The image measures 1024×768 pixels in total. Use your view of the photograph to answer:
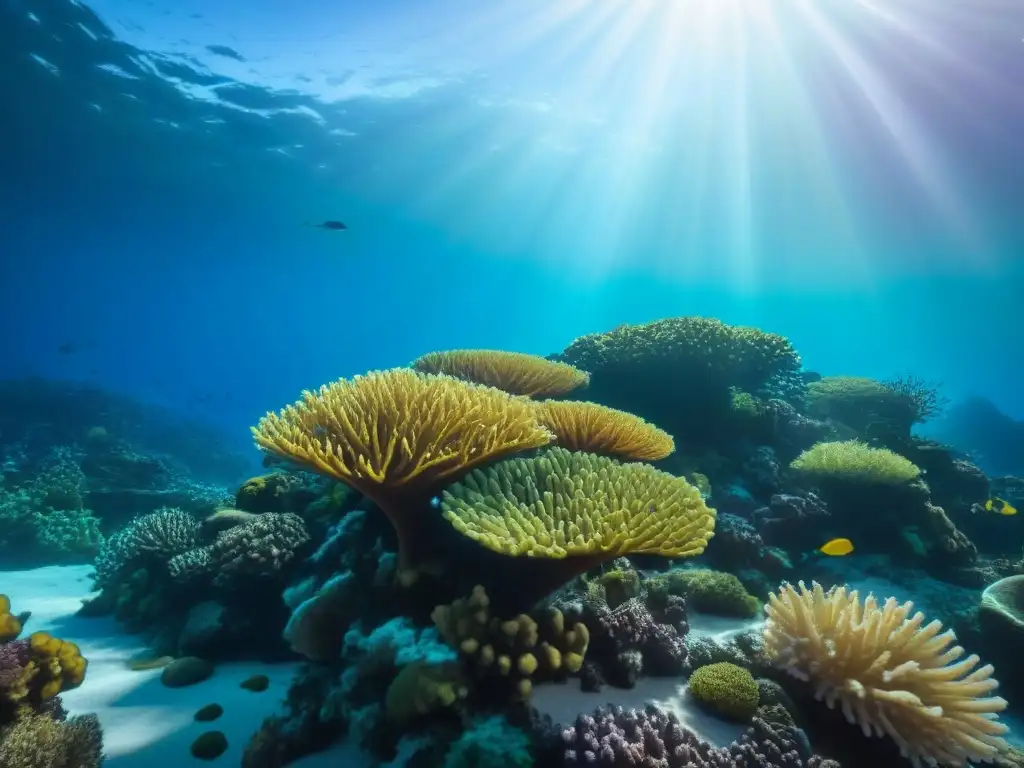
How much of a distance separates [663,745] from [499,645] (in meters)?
1.01

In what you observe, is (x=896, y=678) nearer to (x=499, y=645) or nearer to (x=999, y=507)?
(x=499, y=645)

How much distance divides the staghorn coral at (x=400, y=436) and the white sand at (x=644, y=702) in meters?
1.24

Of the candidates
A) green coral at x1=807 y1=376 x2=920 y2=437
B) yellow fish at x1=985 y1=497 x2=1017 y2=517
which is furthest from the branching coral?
yellow fish at x1=985 y1=497 x2=1017 y2=517

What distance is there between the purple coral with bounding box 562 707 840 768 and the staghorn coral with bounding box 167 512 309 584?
Answer: 3.94m

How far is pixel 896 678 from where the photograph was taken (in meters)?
3.04

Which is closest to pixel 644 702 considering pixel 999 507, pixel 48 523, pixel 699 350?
pixel 699 350

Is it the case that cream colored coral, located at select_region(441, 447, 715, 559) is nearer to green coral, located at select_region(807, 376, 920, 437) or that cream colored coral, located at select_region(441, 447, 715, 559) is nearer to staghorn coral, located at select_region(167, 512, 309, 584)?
staghorn coral, located at select_region(167, 512, 309, 584)

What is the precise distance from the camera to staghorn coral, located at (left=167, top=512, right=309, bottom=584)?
5336 mm

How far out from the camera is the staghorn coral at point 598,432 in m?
4.67

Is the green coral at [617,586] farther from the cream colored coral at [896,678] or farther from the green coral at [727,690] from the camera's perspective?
the cream colored coral at [896,678]

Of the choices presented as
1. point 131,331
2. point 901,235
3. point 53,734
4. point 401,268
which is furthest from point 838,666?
point 131,331

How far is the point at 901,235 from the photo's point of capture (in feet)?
129

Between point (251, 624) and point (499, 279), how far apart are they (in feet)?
304

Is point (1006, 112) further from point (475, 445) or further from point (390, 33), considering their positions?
point (475, 445)
